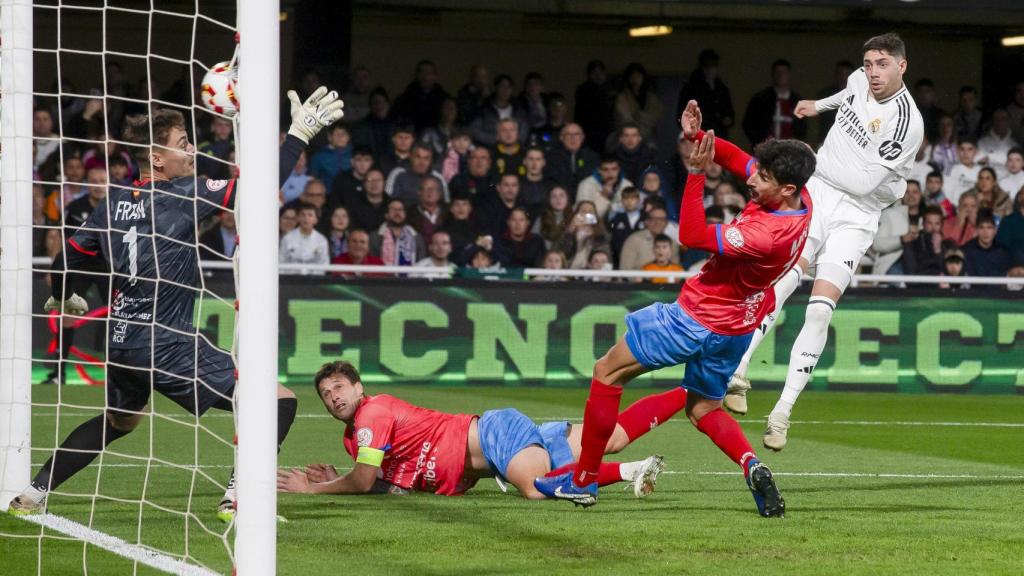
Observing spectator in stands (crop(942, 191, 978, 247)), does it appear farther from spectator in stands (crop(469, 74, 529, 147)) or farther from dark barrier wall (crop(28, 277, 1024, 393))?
spectator in stands (crop(469, 74, 529, 147))

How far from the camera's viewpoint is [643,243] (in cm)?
1612

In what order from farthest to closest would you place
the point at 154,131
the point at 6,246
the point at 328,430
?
the point at 328,430
the point at 6,246
the point at 154,131

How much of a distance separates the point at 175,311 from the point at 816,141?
15.4 metres

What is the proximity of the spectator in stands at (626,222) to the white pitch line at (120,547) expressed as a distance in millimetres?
10246

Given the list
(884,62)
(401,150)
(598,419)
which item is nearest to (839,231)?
(884,62)

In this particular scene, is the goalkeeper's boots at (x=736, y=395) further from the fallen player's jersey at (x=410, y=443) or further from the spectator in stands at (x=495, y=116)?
the spectator in stands at (x=495, y=116)

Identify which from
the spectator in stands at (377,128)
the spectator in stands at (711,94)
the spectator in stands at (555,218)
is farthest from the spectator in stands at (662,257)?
the spectator in stands at (377,128)

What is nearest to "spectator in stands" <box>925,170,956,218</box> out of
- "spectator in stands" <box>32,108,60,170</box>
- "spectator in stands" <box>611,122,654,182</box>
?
"spectator in stands" <box>611,122,654,182</box>

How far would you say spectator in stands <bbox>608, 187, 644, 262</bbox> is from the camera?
53.7 feet

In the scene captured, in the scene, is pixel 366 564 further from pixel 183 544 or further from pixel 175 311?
pixel 175 311

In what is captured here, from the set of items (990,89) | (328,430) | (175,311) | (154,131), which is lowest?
(328,430)

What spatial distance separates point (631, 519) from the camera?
6.79m

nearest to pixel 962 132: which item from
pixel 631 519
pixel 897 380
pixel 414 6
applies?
pixel 897 380

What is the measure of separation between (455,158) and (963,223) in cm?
606
